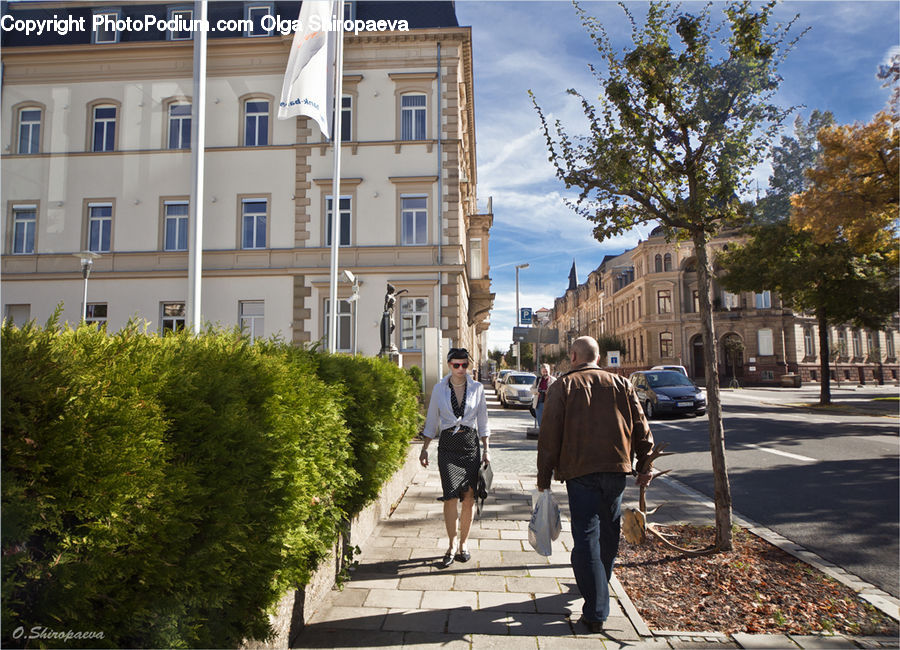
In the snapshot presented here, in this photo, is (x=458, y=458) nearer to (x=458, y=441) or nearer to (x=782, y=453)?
(x=458, y=441)

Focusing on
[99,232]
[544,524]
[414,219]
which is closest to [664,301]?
[414,219]

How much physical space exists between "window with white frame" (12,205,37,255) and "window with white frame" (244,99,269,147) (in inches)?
382

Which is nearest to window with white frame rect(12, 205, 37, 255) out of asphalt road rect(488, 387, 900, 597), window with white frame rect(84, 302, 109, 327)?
window with white frame rect(84, 302, 109, 327)

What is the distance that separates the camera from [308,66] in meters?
9.28

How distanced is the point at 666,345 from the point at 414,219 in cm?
4858

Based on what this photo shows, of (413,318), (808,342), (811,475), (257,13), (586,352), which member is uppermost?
(257,13)

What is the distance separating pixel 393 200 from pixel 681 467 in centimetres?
1795

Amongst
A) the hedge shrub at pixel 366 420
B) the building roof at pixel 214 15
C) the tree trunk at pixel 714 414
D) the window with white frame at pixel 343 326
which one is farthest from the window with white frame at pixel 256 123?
the tree trunk at pixel 714 414

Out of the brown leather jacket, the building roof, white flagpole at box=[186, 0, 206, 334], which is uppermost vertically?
the building roof

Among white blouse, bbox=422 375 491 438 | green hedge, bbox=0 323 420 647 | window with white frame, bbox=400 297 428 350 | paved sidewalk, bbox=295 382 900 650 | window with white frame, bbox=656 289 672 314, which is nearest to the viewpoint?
green hedge, bbox=0 323 420 647

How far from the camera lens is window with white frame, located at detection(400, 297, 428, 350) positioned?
2514 cm

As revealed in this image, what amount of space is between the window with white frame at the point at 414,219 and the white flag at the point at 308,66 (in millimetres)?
15763

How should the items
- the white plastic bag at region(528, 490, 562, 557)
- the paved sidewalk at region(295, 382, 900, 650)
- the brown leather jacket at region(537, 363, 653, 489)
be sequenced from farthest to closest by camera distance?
the white plastic bag at region(528, 490, 562, 557) < the brown leather jacket at region(537, 363, 653, 489) < the paved sidewalk at region(295, 382, 900, 650)

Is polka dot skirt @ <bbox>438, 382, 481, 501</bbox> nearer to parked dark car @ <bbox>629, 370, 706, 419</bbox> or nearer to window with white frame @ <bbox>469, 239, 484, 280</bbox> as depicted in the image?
parked dark car @ <bbox>629, 370, 706, 419</bbox>
